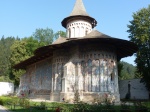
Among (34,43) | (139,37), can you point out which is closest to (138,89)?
(139,37)

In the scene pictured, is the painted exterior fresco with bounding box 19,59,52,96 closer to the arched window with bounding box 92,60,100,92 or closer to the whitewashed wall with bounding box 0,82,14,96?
the arched window with bounding box 92,60,100,92

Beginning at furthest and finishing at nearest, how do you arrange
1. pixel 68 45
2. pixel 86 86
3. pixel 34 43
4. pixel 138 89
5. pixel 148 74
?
pixel 34 43 → pixel 138 89 → pixel 148 74 → pixel 68 45 → pixel 86 86

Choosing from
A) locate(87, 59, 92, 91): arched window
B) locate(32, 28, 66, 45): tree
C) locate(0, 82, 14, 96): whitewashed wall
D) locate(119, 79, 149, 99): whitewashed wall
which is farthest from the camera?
locate(32, 28, 66, 45): tree

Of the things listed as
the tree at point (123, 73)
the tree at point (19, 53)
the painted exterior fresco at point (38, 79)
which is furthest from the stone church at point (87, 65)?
the tree at point (19, 53)

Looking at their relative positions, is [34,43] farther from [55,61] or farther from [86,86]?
[86,86]

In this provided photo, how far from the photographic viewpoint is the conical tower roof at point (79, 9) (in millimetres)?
22062

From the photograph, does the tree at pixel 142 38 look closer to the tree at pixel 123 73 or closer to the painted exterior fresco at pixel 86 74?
the tree at pixel 123 73

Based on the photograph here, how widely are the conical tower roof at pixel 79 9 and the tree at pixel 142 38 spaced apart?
632cm

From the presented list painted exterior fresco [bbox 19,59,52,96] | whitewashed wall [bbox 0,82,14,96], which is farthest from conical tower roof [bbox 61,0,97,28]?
whitewashed wall [bbox 0,82,14,96]

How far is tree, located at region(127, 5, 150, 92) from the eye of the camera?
2183 centimetres

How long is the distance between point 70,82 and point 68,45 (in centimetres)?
323

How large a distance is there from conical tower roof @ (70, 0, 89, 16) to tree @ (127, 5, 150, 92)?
20.7ft

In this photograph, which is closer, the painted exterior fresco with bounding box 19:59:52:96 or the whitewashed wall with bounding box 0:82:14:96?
the painted exterior fresco with bounding box 19:59:52:96

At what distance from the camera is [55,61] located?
19156mm
